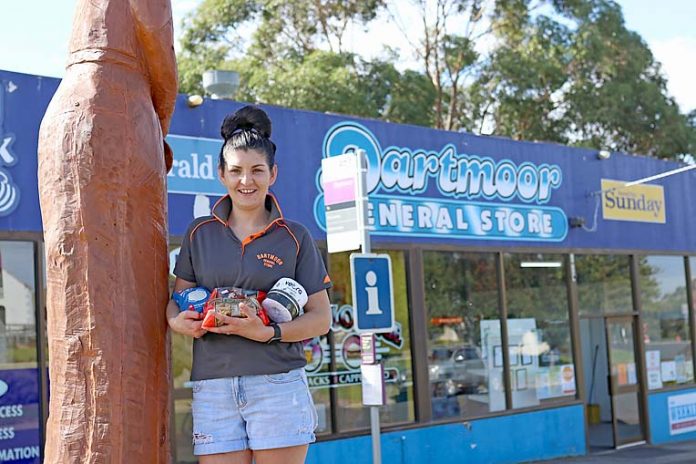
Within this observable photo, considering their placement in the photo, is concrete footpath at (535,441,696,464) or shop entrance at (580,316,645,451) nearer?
concrete footpath at (535,441,696,464)

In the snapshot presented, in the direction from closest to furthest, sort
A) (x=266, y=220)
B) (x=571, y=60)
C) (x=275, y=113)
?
(x=266, y=220) < (x=275, y=113) < (x=571, y=60)

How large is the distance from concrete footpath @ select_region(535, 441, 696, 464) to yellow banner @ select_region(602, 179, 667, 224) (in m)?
3.30

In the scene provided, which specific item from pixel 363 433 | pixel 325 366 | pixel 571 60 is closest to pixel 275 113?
pixel 325 366

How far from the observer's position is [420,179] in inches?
477

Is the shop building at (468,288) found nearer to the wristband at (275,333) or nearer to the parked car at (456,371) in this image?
the parked car at (456,371)

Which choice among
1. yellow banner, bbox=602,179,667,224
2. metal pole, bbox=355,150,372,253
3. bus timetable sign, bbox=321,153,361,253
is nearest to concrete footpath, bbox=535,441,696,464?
yellow banner, bbox=602,179,667,224

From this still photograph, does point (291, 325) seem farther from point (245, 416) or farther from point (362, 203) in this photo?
point (362, 203)

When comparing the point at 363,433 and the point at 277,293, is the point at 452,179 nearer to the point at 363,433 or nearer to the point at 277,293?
the point at 363,433

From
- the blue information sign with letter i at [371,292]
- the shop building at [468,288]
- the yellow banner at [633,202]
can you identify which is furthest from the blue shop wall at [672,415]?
the blue information sign with letter i at [371,292]

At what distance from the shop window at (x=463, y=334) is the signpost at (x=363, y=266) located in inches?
167

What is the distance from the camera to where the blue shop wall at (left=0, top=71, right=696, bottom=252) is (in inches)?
343

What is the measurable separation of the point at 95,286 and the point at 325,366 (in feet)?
26.0

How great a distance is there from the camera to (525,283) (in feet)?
44.0

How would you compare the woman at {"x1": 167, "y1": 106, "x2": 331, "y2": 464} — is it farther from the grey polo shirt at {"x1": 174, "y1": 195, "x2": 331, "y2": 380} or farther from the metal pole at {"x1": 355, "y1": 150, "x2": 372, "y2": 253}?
the metal pole at {"x1": 355, "y1": 150, "x2": 372, "y2": 253}
